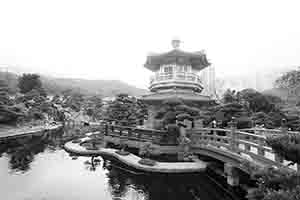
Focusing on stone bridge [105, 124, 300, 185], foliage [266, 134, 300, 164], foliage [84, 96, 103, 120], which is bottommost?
stone bridge [105, 124, 300, 185]

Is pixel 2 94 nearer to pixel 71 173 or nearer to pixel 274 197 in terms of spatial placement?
pixel 71 173

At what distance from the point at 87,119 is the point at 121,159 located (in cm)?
2921

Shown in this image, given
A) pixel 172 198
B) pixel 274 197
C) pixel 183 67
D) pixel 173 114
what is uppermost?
pixel 183 67

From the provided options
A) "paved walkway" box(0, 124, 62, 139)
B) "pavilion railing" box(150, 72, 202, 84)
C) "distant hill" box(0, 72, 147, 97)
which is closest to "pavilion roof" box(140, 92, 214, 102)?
"pavilion railing" box(150, 72, 202, 84)

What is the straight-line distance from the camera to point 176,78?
1672 cm

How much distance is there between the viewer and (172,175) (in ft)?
28.8

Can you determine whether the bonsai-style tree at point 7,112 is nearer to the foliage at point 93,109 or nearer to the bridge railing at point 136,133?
the foliage at point 93,109

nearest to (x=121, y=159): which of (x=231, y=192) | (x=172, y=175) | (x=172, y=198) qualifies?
(x=172, y=175)

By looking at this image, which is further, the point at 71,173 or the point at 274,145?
the point at 71,173

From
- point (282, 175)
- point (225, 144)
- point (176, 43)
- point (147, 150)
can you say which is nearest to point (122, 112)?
point (147, 150)

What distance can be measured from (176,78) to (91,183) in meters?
11.4

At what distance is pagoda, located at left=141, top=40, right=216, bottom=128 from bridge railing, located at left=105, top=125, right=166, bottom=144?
336cm

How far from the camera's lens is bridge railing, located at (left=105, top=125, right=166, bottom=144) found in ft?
40.3

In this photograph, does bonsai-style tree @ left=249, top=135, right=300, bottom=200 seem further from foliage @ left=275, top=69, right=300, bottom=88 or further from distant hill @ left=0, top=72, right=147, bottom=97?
distant hill @ left=0, top=72, right=147, bottom=97
